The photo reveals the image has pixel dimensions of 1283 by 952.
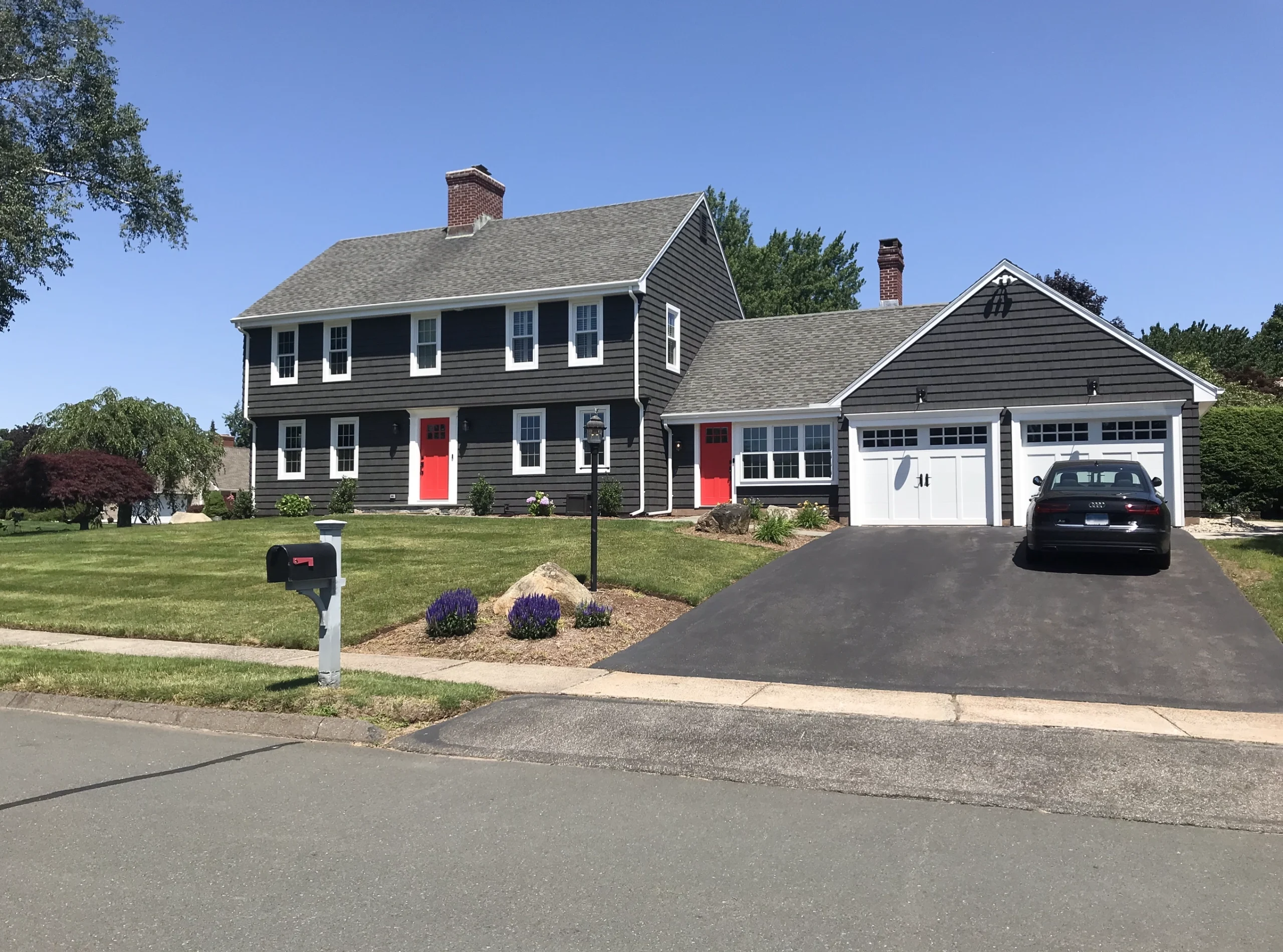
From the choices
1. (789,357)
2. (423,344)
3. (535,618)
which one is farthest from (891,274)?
(535,618)

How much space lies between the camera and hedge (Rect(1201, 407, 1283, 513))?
2414 cm

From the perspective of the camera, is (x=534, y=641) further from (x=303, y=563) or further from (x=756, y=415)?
(x=756, y=415)

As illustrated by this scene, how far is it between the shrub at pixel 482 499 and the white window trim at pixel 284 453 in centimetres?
643

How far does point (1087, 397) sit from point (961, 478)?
3073mm

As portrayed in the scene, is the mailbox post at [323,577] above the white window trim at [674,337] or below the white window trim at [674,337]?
below

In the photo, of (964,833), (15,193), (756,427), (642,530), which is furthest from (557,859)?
(15,193)

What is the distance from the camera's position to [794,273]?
Result: 52344 mm

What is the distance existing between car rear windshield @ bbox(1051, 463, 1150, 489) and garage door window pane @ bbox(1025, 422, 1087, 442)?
21.7 ft

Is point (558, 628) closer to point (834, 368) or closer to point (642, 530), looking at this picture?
point (642, 530)

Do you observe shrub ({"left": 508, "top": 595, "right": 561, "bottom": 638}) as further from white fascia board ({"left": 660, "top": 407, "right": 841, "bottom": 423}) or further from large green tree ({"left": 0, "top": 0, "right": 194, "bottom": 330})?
large green tree ({"left": 0, "top": 0, "right": 194, "bottom": 330})

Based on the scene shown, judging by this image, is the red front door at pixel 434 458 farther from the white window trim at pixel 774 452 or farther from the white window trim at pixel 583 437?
the white window trim at pixel 774 452

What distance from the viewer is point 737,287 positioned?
2067 inches

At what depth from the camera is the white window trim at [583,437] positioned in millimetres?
26141

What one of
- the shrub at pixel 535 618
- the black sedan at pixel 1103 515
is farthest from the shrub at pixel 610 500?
the shrub at pixel 535 618
